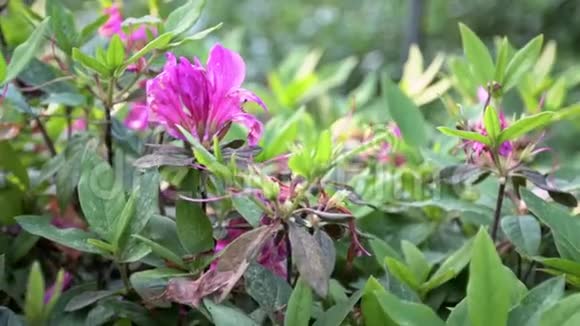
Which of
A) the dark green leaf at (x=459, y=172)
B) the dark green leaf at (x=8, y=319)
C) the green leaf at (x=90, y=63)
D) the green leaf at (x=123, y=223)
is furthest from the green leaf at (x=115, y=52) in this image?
the dark green leaf at (x=459, y=172)

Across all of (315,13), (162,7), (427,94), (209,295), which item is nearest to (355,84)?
(315,13)

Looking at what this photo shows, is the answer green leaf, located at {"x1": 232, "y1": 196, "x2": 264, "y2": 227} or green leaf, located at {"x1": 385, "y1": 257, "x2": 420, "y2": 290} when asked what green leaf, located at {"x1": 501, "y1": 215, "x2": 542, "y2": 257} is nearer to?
green leaf, located at {"x1": 385, "y1": 257, "x2": 420, "y2": 290}

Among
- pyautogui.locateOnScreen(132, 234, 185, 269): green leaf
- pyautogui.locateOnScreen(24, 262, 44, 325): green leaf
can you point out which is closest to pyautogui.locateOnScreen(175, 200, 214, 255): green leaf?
pyautogui.locateOnScreen(132, 234, 185, 269): green leaf

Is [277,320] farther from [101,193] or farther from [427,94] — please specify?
[427,94]

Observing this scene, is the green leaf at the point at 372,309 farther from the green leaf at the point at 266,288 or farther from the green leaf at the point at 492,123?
the green leaf at the point at 492,123

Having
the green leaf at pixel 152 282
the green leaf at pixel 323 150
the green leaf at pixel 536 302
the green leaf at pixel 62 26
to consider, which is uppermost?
the green leaf at pixel 62 26
